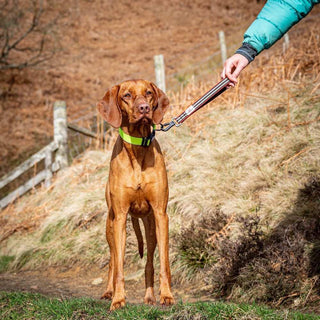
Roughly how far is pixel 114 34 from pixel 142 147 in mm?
20130

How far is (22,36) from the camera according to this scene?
1509 cm

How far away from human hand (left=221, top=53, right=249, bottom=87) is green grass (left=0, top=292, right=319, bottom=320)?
4.99 feet

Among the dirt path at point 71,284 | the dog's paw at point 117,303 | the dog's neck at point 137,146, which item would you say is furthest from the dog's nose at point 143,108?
the dirt path at point 71,284

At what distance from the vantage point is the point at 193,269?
16.6 feet

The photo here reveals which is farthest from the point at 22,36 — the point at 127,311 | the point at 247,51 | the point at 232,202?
the point at 127,311

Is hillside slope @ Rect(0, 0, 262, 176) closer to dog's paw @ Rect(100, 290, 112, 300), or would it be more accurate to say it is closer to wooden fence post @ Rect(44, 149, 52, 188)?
wooden fence post @ Rect(44, 149, 52, 188)

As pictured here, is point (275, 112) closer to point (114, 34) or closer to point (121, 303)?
point (121, 303)

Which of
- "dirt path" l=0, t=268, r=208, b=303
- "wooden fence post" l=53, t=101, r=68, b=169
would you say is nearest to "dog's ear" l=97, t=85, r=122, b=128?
"dirt path" l=0, t=268, r=208, b=303

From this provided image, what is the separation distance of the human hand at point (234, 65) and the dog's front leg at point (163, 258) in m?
1.25

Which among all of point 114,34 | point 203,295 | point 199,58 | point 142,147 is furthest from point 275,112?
point 114,34

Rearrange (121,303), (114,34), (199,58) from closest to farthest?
(121,303)
(199,58)
(114,34)

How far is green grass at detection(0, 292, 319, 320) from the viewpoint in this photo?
2797mm

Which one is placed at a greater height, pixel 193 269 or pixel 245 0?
pixel 245 0

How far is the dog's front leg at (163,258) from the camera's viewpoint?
349 centimetres
